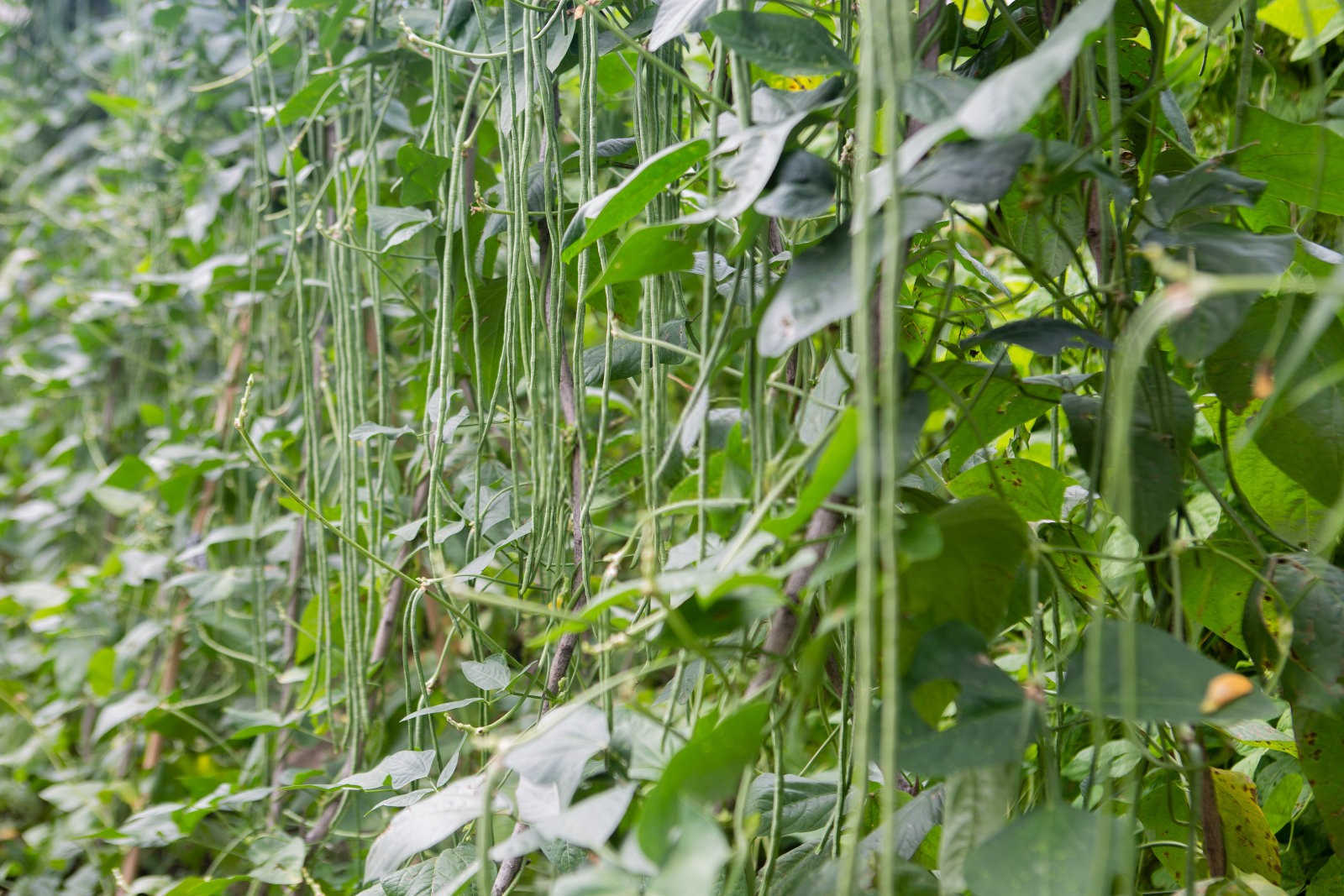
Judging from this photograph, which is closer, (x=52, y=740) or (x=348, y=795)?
(x=348, y=795)

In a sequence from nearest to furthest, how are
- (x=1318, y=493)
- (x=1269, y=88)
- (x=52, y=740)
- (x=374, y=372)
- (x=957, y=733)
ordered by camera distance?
(x=957, y=733)
(x=1318, y=493)
(x=1269, y=88)
(x=374, y=372)
(x=52, y=740)

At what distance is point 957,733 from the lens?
40 centimetres

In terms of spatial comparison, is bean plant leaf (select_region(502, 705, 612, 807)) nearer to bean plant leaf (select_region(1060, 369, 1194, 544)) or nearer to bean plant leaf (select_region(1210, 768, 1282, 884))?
bean plant leaf (select_region(1060, 369, 1194, 544))

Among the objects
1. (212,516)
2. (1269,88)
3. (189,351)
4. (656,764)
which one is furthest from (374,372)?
(1269,88)

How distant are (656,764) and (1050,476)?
0.33 meters

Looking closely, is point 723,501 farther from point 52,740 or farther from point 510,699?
point 52,740

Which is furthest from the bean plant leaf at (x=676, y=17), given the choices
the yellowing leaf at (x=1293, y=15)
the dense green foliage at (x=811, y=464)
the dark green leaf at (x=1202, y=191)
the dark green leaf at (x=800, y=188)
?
the yellowing leaf at (x=1293, y=15)

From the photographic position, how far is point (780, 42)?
440mm

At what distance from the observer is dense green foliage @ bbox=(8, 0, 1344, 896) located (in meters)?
0.39

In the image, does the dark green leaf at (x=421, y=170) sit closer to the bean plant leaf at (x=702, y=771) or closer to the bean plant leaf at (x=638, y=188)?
the bean plant leaf at (x=638, y=188)

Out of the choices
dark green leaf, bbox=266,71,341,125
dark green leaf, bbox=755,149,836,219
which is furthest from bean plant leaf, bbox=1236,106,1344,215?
dark green leaf, bbox=266,71,341,125

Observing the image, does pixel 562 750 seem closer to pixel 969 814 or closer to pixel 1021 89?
pixel 969 814

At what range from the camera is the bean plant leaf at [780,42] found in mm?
430

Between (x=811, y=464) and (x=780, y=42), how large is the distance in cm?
18
